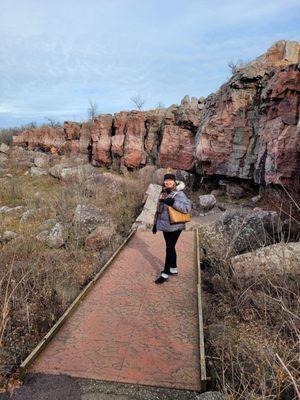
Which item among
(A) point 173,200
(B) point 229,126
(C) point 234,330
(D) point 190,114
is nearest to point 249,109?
(B) point 229,126

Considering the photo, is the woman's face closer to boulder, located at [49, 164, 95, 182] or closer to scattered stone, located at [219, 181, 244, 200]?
scattered stone, located at [219, 181, 244, 200]

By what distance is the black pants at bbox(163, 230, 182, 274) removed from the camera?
5.21 meters

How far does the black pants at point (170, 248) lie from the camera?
521cm

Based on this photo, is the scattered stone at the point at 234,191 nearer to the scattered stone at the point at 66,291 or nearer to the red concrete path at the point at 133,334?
the red concrete path at the point at 133,334

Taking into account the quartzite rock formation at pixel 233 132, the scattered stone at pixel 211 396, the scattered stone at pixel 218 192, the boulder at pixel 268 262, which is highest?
the quartzite rock formation at pixel 233 132

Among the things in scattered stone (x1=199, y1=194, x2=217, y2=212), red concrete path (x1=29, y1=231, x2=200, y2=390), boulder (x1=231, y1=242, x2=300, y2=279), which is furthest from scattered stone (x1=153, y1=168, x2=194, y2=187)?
boulder (x1=231, y1=242, x2=300, y2=279)

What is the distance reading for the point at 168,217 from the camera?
5133mm

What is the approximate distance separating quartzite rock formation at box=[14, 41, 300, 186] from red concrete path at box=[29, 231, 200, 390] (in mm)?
4221

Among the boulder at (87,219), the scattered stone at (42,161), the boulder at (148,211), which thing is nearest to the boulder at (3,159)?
the scattered stone at (42,161)

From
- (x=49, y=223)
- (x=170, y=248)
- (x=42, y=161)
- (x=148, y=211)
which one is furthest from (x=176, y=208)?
(x=42, y=161)

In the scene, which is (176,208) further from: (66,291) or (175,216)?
(66,291)

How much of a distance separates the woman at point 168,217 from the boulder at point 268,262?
34.7 inches

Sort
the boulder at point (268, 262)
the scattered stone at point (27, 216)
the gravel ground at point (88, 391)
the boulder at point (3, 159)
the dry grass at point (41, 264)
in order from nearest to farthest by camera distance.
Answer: the gravel ground at point (88, 391) → the dry grass at point (41, 264) → the boulder at point (268, 262) → the scattered stone at point (27, 216) → the boulder at point (3, 159)

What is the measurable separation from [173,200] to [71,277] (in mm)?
2224
